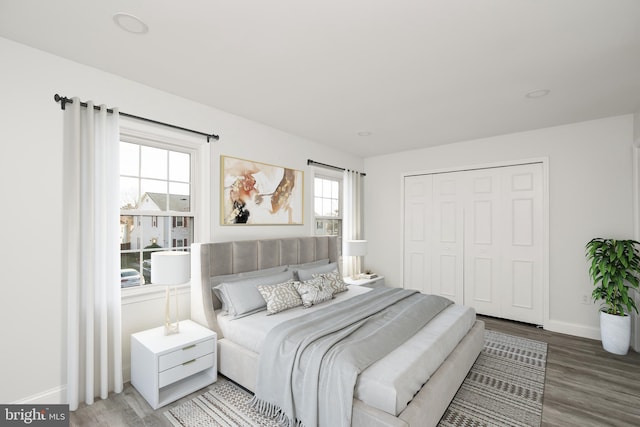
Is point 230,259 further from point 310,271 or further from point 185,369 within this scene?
point 185,369

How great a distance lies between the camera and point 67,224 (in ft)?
7.70

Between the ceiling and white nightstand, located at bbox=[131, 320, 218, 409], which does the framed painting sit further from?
white nightstand, located at bbox=[131, 320, 218, 409]

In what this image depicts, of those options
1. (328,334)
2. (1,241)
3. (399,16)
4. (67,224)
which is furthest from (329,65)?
(1,241)

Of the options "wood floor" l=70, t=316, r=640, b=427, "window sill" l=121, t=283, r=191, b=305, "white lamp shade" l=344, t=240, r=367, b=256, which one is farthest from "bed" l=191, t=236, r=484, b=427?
"white lamp shade" l=344, t=240, r=367, b=256

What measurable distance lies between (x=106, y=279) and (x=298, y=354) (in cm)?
170

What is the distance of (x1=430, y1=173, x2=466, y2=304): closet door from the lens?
4.77 meters

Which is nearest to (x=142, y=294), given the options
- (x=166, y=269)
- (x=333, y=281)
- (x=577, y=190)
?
(x=166, y=269)

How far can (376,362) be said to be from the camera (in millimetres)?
2002

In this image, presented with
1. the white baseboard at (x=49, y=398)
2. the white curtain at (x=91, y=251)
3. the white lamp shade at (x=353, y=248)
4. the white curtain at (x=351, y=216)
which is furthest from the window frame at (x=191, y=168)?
the white curtain at (x=351, y=216)

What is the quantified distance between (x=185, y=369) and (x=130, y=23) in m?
2.51

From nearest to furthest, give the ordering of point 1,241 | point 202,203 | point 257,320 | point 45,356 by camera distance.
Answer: point 1,241, point 45,356, point 257,320, point 202,203

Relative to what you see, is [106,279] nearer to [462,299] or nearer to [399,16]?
[399,16]

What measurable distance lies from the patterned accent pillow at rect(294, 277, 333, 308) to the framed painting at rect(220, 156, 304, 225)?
1037mm

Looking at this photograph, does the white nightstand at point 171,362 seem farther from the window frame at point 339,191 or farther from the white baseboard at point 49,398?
the window frame at point 339,191
